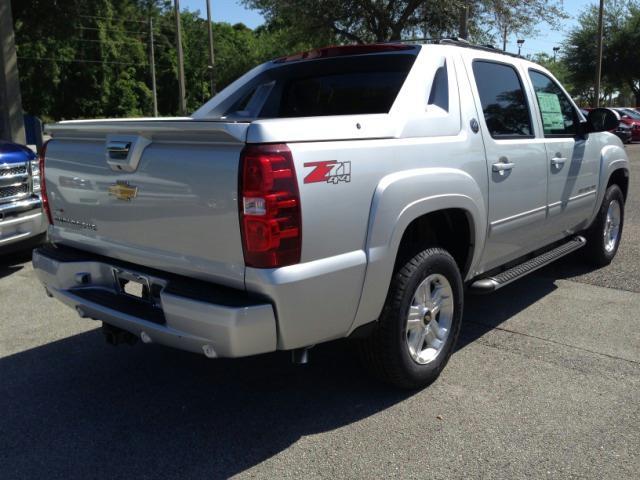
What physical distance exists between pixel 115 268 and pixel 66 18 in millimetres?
12727

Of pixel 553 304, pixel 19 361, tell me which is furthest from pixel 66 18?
pixel 553 304

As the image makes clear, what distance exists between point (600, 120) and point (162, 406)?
4.17 metres

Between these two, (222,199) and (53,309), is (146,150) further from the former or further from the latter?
(53,309)

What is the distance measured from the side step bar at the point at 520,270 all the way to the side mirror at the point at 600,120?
96cm

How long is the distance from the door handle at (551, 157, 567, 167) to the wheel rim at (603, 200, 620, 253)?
157 centimetres

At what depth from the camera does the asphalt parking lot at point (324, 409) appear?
2.90 meters

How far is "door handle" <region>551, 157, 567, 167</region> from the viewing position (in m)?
4.68

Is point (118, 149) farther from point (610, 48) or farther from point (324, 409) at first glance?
point (610, 48)

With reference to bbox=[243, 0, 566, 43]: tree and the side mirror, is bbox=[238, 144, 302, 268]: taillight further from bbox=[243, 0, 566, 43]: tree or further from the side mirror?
bbox=[243, 0, 566, 43]: tree

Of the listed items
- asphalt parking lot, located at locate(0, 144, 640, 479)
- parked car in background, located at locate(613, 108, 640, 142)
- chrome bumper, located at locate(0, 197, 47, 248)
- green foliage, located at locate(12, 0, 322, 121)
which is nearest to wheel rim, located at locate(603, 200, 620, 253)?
asphalt parking lot, located at locate(0, 144, 640, 479)

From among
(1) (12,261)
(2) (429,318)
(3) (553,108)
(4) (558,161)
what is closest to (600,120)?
(3) (553,108)

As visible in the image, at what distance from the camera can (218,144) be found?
9.00ft

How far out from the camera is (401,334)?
3318 mm

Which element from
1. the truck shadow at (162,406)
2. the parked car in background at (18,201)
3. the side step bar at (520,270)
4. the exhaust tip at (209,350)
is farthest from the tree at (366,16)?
the exhaust tip at (209,350)
